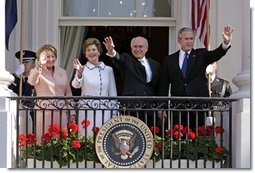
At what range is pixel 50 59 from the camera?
1225 centimetres

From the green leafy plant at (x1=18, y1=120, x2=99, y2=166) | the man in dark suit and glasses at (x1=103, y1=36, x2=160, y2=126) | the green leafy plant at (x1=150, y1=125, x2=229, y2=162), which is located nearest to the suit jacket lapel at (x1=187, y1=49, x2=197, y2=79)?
the man in dark suit and glasses at (x1=103, y1=36, x2=160, y2=126)

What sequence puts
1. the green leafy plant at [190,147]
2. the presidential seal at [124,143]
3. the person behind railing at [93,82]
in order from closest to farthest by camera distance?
1. the presidential seal at [124,143]
2. the green leafy plant at [190,147]
3. the person behind railing at [93,82]

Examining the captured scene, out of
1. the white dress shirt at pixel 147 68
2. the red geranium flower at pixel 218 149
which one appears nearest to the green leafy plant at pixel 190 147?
the red geranium flower at pixel 218 149

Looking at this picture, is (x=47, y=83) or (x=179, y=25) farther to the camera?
(x=179, y=25)

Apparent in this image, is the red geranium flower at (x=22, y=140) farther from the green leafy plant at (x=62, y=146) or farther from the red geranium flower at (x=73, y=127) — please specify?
the red geranium flower at (x=73, y=127)

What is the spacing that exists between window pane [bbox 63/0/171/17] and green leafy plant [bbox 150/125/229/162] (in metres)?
3.25

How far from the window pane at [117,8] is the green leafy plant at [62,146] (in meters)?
3.25

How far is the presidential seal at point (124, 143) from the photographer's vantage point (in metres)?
11.7

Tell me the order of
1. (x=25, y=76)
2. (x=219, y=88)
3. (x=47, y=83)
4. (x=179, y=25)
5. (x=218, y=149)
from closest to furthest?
(x=218, y=149)
(x=47, y=83)
(x=219, y=88)
(x=25, y=76)
(x=179, y=25)

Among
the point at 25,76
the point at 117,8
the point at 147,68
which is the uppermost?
the point at 117,8

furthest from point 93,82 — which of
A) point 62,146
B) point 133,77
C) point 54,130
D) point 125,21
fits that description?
point 125,21

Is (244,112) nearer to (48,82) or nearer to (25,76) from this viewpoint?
(48,82)

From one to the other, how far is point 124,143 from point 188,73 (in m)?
1.28

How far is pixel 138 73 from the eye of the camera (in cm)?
1220
